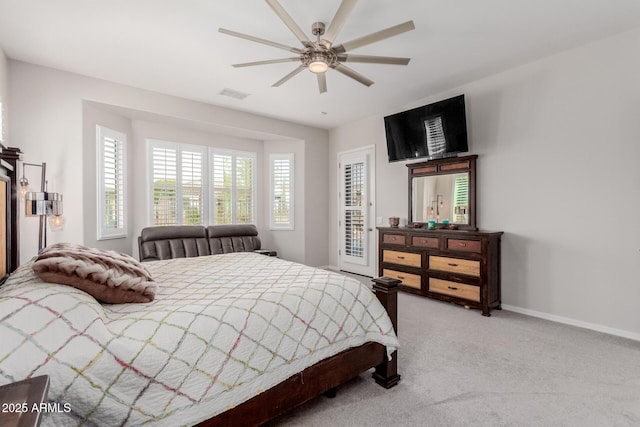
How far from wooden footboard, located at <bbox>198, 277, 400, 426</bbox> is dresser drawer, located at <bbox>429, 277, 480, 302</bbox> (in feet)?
6.35

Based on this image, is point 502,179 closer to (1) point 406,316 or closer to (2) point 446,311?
(2) point 446,311

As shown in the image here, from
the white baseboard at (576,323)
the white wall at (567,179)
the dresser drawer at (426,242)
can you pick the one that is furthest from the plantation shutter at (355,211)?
the white baseboard at (576,323)

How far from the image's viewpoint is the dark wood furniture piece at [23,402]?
69cm

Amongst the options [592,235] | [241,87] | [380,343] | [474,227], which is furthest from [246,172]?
[592,235]

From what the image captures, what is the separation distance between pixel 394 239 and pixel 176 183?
370 cm

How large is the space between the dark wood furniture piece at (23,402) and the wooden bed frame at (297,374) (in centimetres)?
74

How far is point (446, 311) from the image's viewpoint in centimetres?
368

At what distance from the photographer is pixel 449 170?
426 centimetres

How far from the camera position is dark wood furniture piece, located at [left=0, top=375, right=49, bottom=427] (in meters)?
0.69

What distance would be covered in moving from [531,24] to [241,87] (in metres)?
3.33

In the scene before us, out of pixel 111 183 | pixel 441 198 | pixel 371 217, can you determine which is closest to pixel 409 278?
pixel 441 198

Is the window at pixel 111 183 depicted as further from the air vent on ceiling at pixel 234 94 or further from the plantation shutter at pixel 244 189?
the plantation shutter at pixel 244 189

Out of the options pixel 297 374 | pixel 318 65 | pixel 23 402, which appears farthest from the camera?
pixel 318 65

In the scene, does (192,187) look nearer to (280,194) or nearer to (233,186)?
(233,186)
